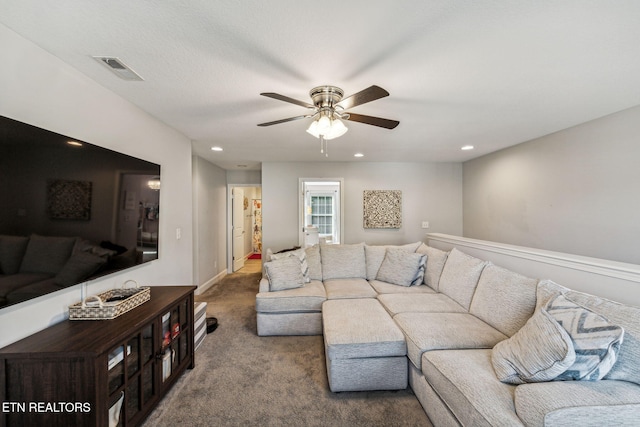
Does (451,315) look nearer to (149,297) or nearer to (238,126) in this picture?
(149,297)

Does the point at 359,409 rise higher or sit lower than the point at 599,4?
lower

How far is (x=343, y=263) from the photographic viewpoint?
140 inches

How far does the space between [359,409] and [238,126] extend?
9.27 ft

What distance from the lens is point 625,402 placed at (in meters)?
1.06

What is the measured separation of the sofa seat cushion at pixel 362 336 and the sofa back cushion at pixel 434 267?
1.04 meters

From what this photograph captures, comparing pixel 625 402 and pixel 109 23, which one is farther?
pixel 109 23

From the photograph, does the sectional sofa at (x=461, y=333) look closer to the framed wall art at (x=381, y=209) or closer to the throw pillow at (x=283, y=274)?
the throw pillow at (x=283, y=274)

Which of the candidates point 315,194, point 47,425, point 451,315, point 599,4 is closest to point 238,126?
point 47,425

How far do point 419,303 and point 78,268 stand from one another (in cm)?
279

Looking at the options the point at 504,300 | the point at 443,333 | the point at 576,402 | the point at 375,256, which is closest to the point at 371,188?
the point at 375,256

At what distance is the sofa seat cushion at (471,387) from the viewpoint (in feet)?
3.81

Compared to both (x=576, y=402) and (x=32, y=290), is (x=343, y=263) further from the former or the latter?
(x=32, y=290)

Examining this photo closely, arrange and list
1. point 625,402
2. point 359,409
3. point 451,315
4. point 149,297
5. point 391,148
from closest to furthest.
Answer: point 625,402 → point 359,409 → point 149,297 → point 451,315 → point 391,148

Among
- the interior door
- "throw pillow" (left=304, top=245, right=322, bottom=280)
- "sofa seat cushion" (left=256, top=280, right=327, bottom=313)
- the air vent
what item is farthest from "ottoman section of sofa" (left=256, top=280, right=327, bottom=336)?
the interior door
